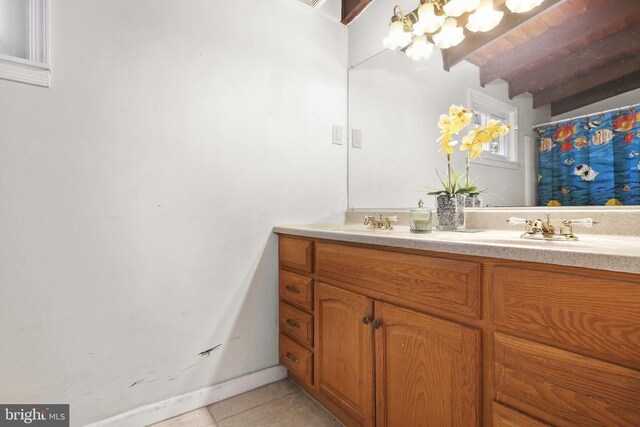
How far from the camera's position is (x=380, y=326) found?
0.99 meters

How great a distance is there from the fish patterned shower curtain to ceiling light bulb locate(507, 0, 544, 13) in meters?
0.45

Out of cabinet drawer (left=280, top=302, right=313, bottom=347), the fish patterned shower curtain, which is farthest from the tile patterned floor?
the fish patterned shower curtain

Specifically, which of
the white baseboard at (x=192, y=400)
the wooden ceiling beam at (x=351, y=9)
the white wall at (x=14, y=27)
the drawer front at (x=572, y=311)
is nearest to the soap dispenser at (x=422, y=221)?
the drawer front at (x=572, y=311)

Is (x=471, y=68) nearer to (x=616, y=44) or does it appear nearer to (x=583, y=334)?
(x=616, y=44)

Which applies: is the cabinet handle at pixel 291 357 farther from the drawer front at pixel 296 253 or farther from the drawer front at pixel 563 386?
the drawer front at pixel 563 386

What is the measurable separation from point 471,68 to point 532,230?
816 millimetres

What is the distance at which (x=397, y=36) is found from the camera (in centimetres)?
157

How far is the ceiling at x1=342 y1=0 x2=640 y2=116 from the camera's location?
3.08ft

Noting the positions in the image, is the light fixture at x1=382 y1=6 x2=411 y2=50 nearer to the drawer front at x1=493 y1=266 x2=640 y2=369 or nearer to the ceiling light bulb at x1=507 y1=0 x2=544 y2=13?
the ceiling light bulb at x1=507 y1=0 x2=544 y2=13

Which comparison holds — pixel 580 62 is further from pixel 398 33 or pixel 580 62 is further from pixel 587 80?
pixel 398 33

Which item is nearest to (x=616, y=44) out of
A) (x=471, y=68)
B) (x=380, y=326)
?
(x=471, y=68)

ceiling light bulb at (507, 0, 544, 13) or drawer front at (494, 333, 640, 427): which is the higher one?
ceiling light bulb at (507, 0, 544, 13)

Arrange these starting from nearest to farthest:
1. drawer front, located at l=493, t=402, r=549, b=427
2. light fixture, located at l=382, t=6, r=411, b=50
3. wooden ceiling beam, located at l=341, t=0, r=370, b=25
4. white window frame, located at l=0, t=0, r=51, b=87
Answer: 1. drawer front, located at l=493, t=402, r=549, b=427
2. white window frame, located at l=0, t=0, r=51, b=87
3. light fixture, located at l=382, t=6, r=411, b=50
4. wooden ceiling beam, located at l=341, t=0, r=370, b=25

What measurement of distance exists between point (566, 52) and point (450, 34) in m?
0.48
